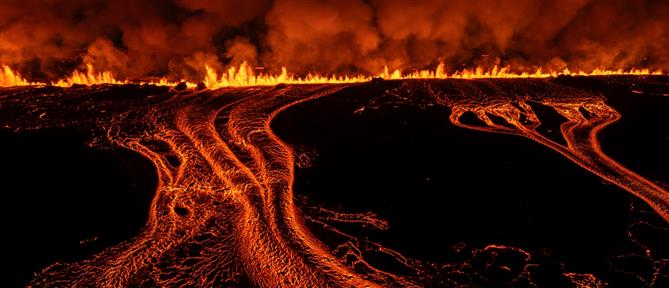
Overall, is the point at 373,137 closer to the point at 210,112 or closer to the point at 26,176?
the point at 210,112

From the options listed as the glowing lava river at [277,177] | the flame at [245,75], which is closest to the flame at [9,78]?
the flame at [245,75]

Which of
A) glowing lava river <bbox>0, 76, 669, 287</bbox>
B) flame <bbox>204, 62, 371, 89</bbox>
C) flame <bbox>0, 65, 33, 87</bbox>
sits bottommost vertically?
glowing lava river <bbox>0, 76, 669, 287</bbox>

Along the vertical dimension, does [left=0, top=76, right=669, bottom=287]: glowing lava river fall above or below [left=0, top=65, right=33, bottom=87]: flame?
below

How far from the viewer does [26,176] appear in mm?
4113

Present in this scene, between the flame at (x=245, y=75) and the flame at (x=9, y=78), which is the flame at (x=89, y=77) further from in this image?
the flame at (x=9, y=78)

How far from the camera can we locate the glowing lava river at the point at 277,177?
8.82ft

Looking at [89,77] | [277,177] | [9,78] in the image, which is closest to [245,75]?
[89,77]

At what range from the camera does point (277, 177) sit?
3979 millimetres

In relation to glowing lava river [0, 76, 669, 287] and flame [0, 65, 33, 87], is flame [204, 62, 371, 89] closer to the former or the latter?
Answer: glowing lava river [0, 76, 669, 287]

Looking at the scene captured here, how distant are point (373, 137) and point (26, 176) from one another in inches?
158

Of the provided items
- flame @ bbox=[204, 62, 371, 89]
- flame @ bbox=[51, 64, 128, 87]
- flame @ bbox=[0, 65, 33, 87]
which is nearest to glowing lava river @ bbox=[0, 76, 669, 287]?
flame @ bbox=[204, 62, 371, 89]

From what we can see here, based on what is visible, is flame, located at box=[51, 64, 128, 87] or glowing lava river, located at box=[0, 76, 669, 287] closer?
glowing lava river, located at box=[0, 76, 669, 287]

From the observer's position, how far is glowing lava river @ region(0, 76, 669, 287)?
106 inches

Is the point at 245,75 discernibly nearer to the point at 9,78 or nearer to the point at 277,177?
the point at 9,78
